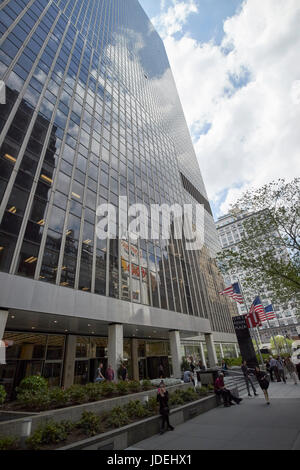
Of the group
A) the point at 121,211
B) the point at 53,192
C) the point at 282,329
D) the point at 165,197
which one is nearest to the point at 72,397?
the point at 53,192

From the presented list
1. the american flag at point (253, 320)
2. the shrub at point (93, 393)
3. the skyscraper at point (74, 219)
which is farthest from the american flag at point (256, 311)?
the shrub at point (93, 393)

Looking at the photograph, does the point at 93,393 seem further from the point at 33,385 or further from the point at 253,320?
the point at 253,320

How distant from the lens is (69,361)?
67.5ft

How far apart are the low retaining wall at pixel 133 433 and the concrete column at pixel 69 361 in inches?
498

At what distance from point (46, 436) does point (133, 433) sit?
3.15 m

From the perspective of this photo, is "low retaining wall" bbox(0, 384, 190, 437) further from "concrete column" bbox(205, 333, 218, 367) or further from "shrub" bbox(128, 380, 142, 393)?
"concrete column" bbox(205, 333, 218, 367)

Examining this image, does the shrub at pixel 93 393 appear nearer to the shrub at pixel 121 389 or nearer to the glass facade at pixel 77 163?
the shrub at pixel 121 389

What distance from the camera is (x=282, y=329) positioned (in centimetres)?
8338

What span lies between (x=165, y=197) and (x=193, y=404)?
101ft

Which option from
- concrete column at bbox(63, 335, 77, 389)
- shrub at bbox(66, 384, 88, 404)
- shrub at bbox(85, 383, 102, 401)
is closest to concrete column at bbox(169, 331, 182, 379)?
concrete column at bbox(63, 335, 77, 389)

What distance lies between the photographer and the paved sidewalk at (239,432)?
268 inches

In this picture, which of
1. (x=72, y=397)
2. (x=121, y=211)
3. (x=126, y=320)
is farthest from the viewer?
(x=121, y=211)

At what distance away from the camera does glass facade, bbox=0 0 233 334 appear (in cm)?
1689
